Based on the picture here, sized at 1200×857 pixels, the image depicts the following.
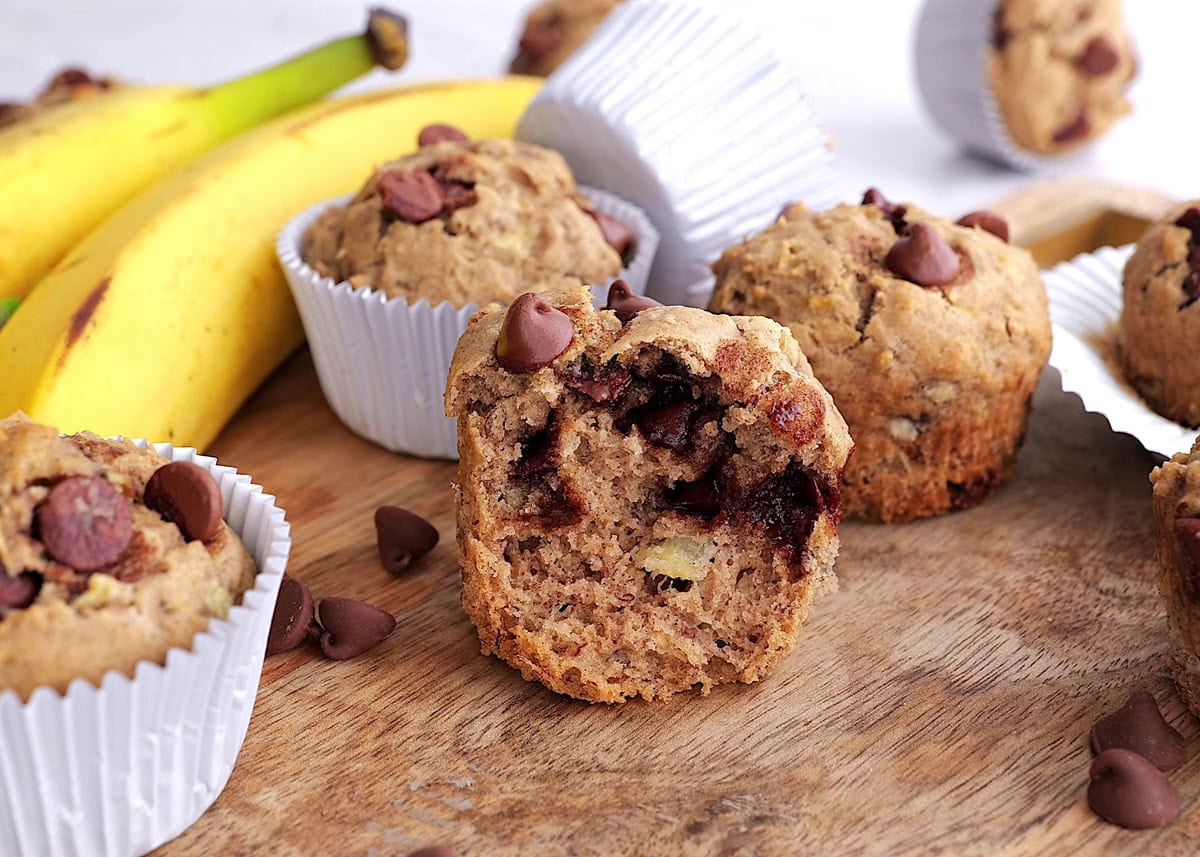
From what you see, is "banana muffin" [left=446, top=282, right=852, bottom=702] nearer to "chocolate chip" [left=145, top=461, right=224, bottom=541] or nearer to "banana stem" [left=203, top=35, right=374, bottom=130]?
"chocolate chip" [left=145, top=461, right=224, bottom=541]

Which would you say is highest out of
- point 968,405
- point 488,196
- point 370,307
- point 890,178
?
point 488,196

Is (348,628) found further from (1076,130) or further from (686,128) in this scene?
(1076,130)

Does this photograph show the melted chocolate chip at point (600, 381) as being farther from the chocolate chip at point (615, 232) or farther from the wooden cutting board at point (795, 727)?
the chocolate chip at point (615, 232)

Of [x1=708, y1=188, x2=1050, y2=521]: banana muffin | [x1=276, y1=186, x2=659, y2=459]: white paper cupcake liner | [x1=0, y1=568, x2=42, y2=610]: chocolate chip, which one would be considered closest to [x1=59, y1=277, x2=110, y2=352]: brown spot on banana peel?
[x1=276, y1=186, x2=659, y2=459]: white paper cupcake liner

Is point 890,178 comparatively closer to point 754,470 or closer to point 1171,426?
point 1171,426

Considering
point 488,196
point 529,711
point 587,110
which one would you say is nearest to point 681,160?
point 587,110

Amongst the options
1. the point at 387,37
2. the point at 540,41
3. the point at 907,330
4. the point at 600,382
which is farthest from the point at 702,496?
the point at 540,41
